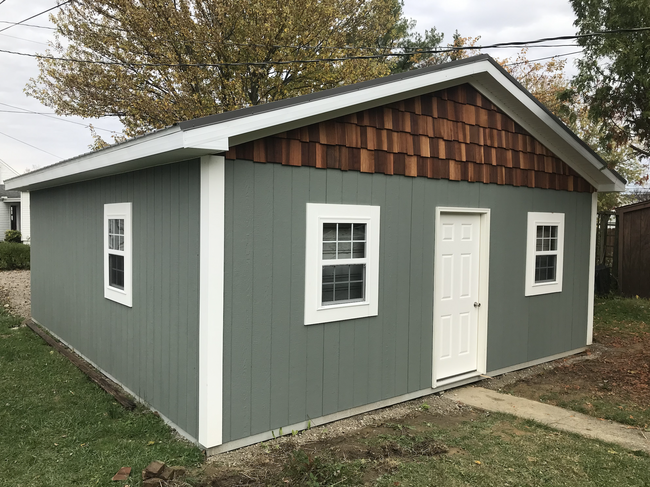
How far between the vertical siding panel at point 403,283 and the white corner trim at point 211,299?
2044 millimetres

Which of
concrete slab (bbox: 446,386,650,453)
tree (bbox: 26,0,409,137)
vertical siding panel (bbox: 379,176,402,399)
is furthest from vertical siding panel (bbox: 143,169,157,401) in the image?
tree (bbox: 26,0,409,137)

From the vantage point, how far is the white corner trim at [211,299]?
407cm

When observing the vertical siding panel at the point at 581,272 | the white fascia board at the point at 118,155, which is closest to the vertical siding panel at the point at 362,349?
the white fascia board at the point at 118,155

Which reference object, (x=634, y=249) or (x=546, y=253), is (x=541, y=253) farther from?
(x=634, y=249)

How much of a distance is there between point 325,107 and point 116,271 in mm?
3243

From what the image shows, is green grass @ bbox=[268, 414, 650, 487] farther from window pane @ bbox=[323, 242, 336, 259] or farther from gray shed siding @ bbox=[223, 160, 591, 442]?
window pane @ bbox=[323, 242, 336, 259]

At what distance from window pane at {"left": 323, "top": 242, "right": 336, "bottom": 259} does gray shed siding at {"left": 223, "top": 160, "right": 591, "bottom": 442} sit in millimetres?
277

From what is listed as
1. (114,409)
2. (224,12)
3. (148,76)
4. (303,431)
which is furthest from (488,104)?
(148,76)

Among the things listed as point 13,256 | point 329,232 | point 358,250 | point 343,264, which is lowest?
point 13,256

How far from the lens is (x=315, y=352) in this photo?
4789 millimetres

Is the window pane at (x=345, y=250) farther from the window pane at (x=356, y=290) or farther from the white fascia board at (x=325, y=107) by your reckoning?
the white fascia board at (x=325, y=107)

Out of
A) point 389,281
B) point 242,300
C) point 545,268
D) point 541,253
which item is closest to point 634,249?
point 545,268

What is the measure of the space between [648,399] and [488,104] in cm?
385

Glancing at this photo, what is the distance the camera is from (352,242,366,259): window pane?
5.05 m
